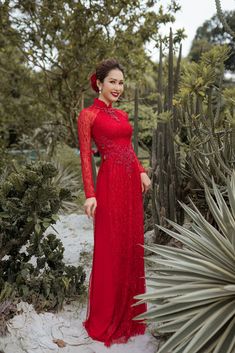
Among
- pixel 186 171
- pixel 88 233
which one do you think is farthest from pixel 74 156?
pixel 186 171

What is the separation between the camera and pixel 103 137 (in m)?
2.99

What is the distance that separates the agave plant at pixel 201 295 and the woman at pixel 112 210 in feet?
1.22

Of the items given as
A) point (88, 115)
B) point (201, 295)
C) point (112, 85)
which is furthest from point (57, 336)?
point (112, 85)

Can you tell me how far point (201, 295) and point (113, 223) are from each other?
2.91 feet

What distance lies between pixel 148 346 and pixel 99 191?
3.74ft

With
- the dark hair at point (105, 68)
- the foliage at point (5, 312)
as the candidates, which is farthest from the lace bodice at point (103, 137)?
the foliage at point (5, 312)

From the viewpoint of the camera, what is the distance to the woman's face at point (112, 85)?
2992 millimetres

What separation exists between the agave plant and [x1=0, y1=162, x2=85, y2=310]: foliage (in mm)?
1065

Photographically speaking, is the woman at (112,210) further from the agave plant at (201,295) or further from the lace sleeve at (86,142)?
the agave plant at (201,295)

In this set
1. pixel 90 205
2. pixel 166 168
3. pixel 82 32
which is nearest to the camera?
pixel 90 205

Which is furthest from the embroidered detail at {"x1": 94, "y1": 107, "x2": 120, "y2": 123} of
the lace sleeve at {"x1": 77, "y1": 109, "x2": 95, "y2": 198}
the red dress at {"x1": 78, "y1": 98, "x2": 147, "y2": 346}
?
the lace sleeve at {"x1": 77, "y1": 109, "x2": 95, "y2": 198}

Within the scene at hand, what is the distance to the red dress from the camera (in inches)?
118

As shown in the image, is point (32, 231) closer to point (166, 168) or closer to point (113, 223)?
point (113, 223)

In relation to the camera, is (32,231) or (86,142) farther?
(32,231)
